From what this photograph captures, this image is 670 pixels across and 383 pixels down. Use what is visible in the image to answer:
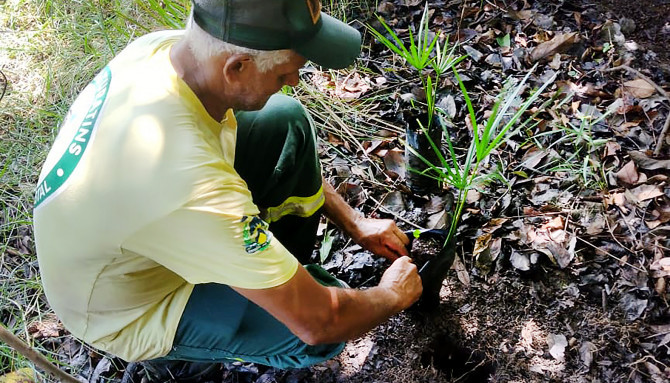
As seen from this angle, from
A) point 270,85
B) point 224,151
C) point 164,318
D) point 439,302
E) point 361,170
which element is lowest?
point 439,302

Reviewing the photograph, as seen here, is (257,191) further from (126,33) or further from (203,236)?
(126,33)

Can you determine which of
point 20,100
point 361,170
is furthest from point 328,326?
point 20,100

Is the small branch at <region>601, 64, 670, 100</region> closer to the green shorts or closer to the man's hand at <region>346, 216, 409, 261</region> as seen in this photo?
the man's hand at <region>346, 216, 409, 261</region>

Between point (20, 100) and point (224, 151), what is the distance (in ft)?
6.27

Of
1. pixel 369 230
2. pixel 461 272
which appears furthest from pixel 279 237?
pixel 461 272

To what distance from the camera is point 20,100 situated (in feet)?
9.06

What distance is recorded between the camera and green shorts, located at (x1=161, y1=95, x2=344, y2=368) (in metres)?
1.49

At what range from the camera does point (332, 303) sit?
1375mm

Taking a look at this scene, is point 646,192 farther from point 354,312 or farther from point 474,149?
point 354,312

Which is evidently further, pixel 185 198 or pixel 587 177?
pixel 587 177

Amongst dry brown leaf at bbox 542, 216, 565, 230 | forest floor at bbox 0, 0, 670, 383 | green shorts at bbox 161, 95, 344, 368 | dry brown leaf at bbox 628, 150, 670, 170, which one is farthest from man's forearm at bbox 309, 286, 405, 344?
dry brown leaf at bbox 628, 150, 670, 170

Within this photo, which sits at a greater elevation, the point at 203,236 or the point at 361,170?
the point at 203,236

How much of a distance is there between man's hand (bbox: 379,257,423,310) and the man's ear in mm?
710

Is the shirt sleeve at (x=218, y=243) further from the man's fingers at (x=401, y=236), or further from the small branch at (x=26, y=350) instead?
the man's fingers at (x=401, y=236)
